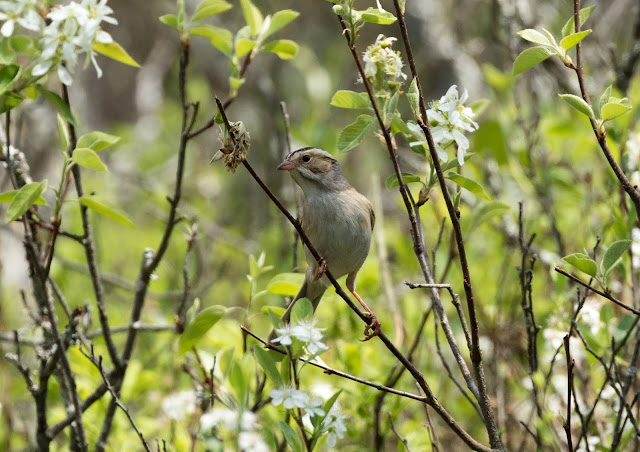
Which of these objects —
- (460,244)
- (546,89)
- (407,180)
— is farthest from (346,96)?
(546,89)

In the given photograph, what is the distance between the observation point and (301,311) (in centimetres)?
205

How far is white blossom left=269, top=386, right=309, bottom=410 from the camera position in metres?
1.94

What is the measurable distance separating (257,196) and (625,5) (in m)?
3.87

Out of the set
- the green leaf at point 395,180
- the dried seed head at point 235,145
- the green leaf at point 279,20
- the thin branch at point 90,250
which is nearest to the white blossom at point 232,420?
the dried seed head at point 235,145

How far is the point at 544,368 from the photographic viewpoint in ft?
12.5

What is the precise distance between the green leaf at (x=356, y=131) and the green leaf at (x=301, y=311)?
43cm

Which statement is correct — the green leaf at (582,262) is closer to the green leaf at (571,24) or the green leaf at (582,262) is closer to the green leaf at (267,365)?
the green leaf at (571,24)

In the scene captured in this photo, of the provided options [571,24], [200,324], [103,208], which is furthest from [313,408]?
[571,24]

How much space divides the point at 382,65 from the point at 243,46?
2.68 feet

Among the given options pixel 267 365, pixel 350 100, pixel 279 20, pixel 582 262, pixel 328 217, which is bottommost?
pixel 267 365

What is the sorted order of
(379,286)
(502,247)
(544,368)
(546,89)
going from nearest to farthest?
(544,368) → (379,286) → (502,247) → (546,89)

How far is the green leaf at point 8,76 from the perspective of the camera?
2193 mm

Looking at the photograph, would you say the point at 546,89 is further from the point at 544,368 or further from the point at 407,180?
the point at 407,180

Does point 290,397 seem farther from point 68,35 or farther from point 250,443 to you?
point 68,35
